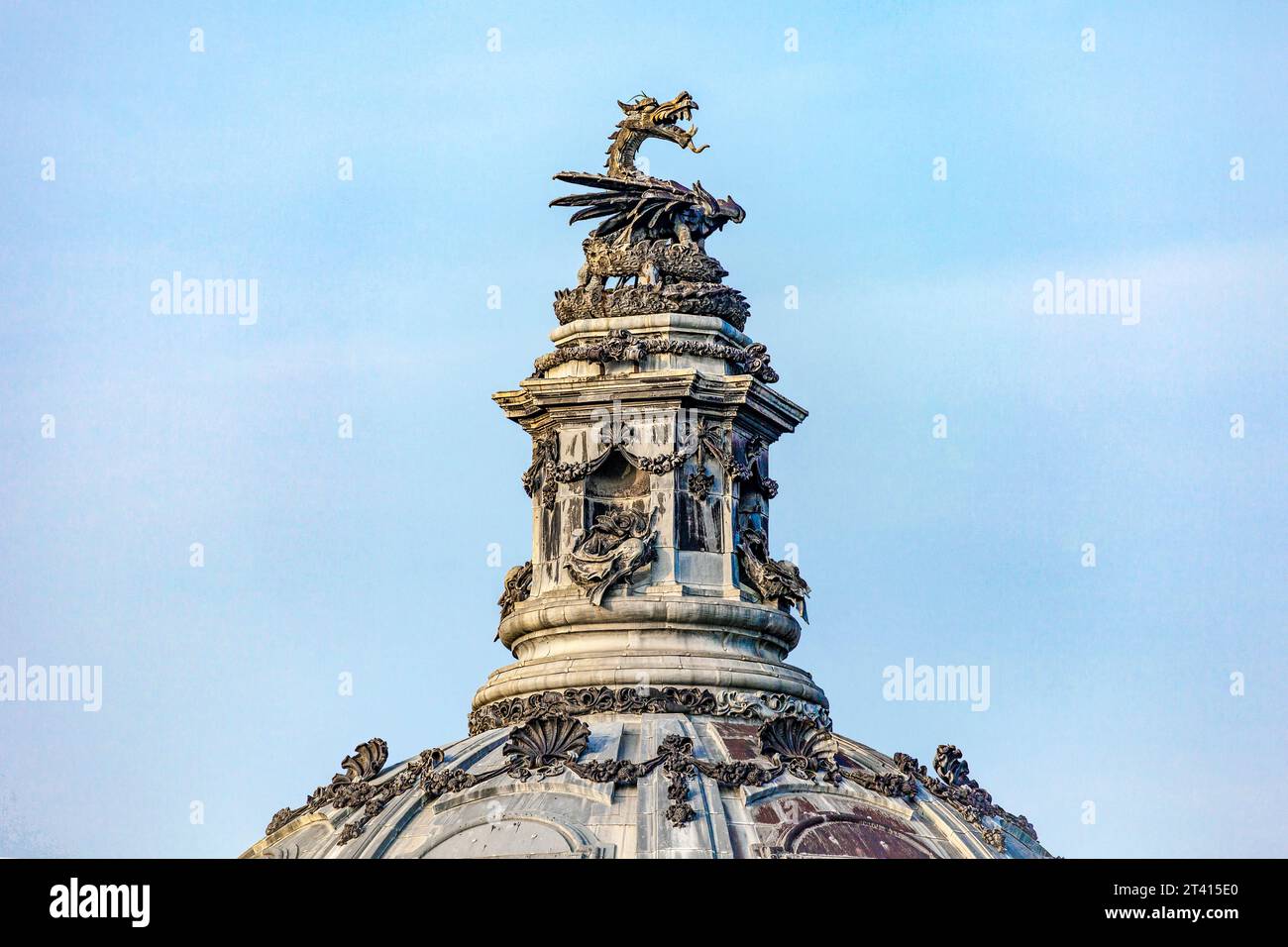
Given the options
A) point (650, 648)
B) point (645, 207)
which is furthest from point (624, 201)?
point (650, 648)

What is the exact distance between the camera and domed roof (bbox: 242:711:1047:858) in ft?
324

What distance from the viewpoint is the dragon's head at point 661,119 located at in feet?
376

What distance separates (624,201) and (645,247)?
1702mm

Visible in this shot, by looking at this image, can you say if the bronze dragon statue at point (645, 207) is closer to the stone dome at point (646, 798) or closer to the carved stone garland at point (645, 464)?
the carved stone garland at point (645, 464)

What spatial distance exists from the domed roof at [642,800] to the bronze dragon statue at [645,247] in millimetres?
13994

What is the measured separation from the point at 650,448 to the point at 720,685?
830cm

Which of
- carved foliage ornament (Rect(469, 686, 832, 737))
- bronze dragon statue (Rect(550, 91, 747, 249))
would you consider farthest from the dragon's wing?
carved foliage ornament (Rect(469, 686, 832, 737))

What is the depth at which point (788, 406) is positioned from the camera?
11362 centimetres

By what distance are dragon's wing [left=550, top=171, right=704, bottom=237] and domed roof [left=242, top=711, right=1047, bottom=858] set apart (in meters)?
17.0

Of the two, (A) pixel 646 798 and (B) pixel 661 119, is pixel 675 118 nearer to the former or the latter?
(B) pixel 661 119

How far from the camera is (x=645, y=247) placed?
113m
